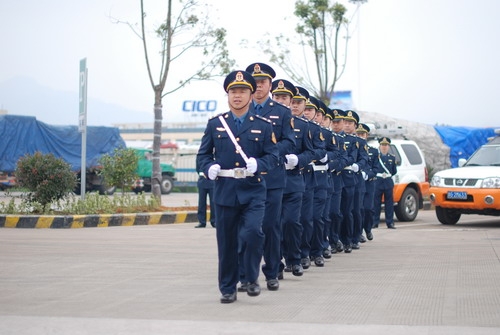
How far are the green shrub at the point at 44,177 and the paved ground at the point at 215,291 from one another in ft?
9.05

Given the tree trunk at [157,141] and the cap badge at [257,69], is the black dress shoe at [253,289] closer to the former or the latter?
the cap badge at [257,69]

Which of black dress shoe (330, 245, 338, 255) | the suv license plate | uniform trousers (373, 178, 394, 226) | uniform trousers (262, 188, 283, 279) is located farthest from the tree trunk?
uniform trousers (262, 188, 283, 279)

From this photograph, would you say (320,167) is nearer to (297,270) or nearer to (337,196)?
(337,196)

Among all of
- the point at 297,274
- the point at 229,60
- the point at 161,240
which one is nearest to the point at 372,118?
the point at 229,60

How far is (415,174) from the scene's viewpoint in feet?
65.5

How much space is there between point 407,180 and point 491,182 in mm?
2662

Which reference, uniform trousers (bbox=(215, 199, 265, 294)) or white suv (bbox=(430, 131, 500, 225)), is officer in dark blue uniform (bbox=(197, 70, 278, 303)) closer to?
uniform trousers (bbox=(215, 199, 265, 294))

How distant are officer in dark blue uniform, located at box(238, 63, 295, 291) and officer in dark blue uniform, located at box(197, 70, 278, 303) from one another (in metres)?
0.66

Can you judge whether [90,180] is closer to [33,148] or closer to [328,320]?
[33,148]

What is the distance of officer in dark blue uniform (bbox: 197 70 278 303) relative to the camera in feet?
26.8

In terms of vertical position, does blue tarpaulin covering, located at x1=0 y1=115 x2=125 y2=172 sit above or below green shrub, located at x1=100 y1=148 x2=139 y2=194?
above

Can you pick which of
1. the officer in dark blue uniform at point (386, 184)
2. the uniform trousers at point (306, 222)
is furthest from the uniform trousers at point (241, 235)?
the officer in dark blue uniform at point (386, 184)

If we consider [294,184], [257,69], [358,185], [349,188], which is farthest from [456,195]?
[257,69]

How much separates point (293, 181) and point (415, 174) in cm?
1059
